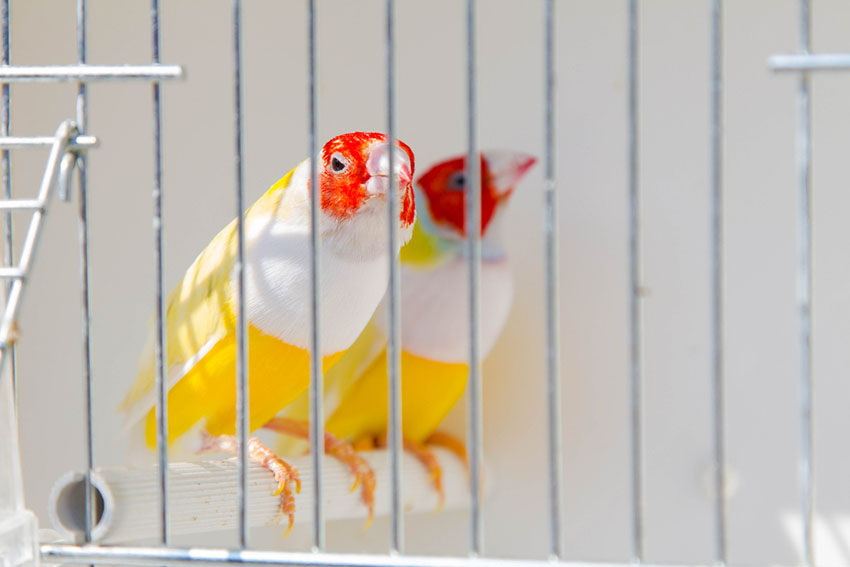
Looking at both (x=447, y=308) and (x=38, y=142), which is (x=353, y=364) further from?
(x=38, y=142)

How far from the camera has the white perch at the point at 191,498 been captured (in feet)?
3.36

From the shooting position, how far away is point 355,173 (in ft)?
4.48

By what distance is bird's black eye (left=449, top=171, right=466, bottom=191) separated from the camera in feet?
5.89

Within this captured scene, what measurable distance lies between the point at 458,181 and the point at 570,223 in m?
0.23

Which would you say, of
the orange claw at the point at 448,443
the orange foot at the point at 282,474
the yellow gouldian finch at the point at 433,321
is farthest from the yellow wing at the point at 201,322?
the orange claw at the point at 448,443

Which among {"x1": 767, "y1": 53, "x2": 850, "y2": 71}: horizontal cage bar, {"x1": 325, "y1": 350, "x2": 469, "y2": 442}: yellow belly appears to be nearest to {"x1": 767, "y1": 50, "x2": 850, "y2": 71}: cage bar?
{"x1": 767, "y1": 53, "x2": 850, "y2": 71}: horizontal cage bar

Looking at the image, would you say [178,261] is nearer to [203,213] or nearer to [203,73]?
[203,213]

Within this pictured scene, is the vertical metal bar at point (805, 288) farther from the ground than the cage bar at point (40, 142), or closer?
closer

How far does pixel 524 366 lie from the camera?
1.93 metres

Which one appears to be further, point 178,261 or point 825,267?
point 178,261

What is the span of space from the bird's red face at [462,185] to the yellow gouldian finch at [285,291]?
357mm

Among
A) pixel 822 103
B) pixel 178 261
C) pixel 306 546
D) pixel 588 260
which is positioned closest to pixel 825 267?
pixel 822 103

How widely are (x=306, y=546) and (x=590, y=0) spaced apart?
44.3 inches

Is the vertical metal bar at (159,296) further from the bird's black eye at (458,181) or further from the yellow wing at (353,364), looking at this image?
the bird's black eye at (458,181)
